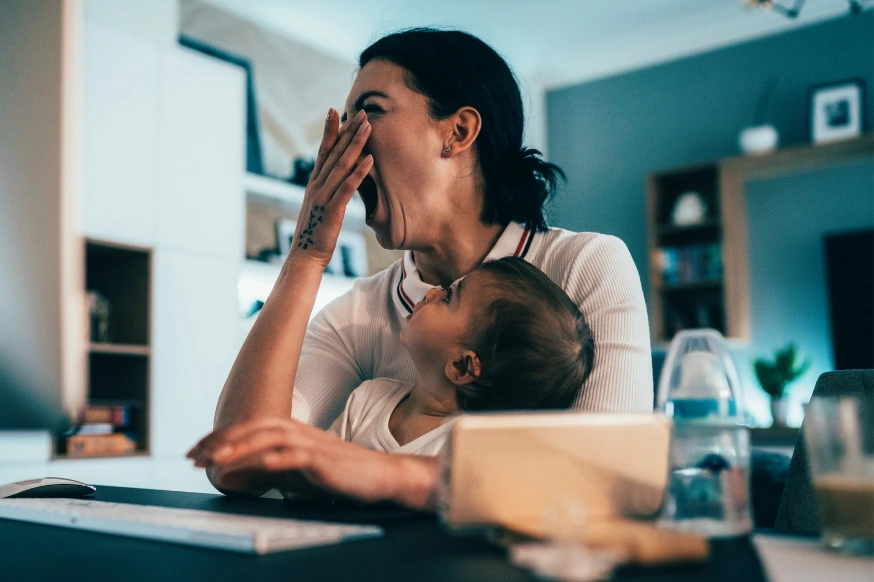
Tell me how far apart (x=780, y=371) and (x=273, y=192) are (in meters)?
2.94

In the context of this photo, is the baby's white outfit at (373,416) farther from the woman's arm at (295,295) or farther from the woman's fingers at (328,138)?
the woman's fingers at (328,138)

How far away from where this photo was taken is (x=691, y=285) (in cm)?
499

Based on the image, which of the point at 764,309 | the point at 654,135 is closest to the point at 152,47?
the point at 654,135

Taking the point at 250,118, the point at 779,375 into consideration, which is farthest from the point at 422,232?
the point at 779,375

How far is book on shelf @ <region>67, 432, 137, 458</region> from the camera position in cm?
335

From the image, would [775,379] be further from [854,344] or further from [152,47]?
[152,47]

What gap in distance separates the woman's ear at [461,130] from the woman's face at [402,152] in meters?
0.01

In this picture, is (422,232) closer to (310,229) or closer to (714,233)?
(310,229)

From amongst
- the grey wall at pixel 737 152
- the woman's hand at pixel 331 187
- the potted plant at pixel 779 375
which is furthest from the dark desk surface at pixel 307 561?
the potted plant at pixel 779 375

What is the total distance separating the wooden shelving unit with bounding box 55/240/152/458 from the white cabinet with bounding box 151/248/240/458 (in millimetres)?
Result: 55

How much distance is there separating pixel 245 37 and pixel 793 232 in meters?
3.47

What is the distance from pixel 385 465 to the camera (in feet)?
2.50

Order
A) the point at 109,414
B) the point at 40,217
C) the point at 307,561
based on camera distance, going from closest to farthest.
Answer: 1. the point at 40,217
2. the point at 307,561
3. the point at 109,414

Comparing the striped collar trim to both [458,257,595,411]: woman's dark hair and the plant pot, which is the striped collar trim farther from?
the plant pot
